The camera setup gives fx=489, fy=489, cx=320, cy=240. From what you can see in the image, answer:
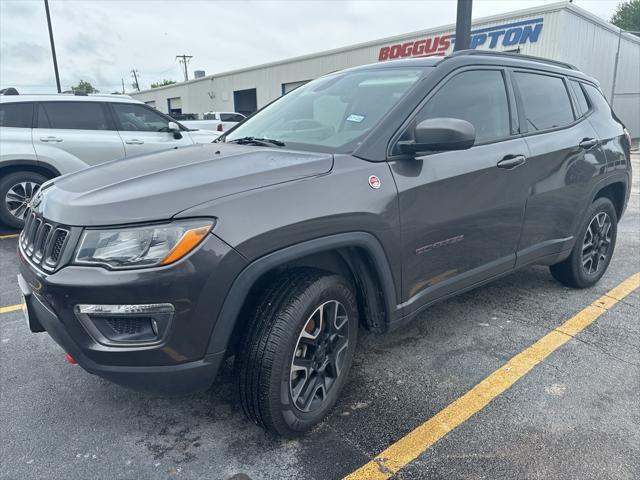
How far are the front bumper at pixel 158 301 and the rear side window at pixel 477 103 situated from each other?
150 cm

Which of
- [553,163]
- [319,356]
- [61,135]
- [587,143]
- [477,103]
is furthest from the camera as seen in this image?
[61,135]

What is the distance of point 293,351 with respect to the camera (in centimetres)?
213

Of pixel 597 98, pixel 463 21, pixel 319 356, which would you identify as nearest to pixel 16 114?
pixel 319 356

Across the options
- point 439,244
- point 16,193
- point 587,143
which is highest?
point 587,143

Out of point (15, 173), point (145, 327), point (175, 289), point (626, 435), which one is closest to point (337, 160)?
point (175, 289)

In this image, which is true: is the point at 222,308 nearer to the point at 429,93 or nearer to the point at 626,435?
the point at 429,93

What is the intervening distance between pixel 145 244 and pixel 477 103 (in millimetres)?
2214

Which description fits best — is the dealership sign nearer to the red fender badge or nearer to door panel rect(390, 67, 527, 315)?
door panel rect(390, 67, 527, 315)

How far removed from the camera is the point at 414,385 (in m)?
2.74

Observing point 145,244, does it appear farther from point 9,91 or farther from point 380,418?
point 9,91

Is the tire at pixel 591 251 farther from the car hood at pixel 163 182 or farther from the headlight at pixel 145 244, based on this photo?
the headlight at pixel 145 244

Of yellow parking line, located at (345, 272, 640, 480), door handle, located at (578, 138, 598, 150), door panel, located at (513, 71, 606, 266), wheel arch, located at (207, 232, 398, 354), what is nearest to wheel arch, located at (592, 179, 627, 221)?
door panel, located at (513, 71, 606, 266)

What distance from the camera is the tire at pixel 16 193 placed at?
6.26 m

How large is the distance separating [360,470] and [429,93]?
1957mm
